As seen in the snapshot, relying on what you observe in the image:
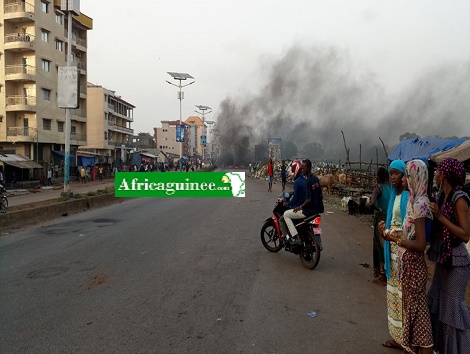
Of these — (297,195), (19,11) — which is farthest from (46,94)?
(297,195)

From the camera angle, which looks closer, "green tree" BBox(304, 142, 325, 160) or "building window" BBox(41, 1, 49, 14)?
"building window" BBox(41, 1, 49, 14)

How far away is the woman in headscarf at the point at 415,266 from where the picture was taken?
8.85 feet

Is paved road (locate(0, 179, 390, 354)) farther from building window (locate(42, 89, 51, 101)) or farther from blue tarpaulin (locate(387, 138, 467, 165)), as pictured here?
building window (locate(42, 89, 51, 101))

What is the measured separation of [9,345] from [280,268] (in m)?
3.72

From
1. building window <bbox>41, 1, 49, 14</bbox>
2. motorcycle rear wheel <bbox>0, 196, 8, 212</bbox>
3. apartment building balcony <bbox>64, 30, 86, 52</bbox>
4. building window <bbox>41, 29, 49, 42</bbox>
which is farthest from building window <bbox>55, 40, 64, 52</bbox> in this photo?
motorcycle rear wheel <bbox>0, 196, 8, 212</bbox>

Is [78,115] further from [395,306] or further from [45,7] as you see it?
[395,306]

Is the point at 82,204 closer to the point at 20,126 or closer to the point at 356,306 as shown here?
the point at 356,306

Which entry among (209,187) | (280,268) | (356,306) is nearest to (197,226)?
(280,268)

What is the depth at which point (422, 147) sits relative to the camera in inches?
420

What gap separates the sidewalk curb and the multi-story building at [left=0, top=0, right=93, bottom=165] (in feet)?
58.6

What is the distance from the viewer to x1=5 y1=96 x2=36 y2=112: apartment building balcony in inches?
1199

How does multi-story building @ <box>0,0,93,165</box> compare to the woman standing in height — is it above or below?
above

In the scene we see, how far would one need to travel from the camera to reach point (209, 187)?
67.6ft

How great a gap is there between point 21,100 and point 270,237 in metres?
31.5
